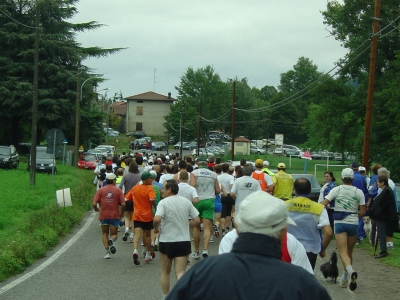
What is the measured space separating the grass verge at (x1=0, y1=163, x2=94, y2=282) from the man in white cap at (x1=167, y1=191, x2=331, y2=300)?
9.20 meters

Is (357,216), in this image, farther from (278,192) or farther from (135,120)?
(135,120)

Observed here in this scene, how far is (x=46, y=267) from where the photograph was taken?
12859mm

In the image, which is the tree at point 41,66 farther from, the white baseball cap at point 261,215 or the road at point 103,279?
the white baseball cap at point 261,215

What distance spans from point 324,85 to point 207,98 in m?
74.5

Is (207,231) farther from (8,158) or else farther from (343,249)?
(8,158)

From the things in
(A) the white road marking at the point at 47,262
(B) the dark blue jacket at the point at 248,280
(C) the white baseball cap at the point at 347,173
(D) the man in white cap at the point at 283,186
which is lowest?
(A) the white road marking at the point at 47,262

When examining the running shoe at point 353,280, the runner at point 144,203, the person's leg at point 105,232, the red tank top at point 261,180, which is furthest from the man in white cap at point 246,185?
the running shoe at point 353,280

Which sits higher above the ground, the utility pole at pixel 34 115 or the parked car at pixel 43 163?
the utility pole at pixel 34 115

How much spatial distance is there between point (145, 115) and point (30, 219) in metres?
111

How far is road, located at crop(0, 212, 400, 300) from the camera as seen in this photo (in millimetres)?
10211

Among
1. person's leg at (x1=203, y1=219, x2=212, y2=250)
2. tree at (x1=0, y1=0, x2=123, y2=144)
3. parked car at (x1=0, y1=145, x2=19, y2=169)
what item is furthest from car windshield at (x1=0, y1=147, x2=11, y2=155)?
person's leg at (x1=203, y1=219, x2=212, y2=250)

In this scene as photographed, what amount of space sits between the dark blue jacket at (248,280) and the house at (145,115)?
12503 centimetres

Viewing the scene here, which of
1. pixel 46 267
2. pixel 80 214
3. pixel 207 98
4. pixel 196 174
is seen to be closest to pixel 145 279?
pixel 46 267

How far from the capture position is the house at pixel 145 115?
422 feet
